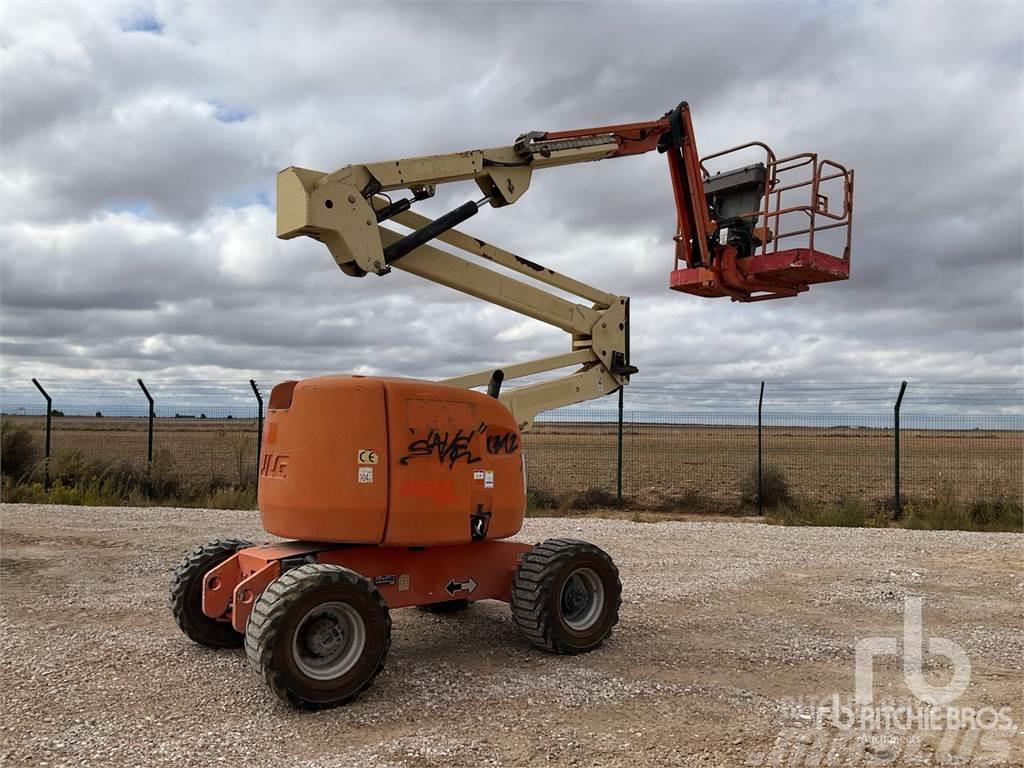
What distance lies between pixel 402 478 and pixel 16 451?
16.2 meters

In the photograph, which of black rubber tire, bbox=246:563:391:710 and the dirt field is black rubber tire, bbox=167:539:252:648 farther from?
the dirt field

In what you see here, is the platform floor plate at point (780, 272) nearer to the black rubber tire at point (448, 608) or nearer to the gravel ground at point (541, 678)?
the gravel ground at point (541, 678)

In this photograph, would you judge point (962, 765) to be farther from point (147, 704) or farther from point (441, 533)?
point (147, 704)

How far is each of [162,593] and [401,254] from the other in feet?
15.6

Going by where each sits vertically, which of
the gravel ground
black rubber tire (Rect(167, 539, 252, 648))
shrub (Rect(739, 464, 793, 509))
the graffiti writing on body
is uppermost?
the graffiti writing on body

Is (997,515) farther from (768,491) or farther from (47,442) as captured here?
(47,442)

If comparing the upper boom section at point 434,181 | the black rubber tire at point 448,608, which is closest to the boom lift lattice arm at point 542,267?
the upper boom section at point 434,181

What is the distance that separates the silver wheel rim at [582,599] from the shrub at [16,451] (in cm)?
1533

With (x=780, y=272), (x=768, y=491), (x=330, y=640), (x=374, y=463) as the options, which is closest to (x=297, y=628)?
(x=330, y=640)

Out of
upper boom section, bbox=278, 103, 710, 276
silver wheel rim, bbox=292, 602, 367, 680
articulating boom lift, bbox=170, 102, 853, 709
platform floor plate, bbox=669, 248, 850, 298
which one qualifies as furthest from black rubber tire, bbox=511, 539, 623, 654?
platform floor plate, bbox=669, 248, 850, 298

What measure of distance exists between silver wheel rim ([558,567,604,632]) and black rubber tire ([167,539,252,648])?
2744 millimetres

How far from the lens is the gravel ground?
4984mm

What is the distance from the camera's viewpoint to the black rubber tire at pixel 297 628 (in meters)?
5.49

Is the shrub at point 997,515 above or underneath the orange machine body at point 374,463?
underneath
